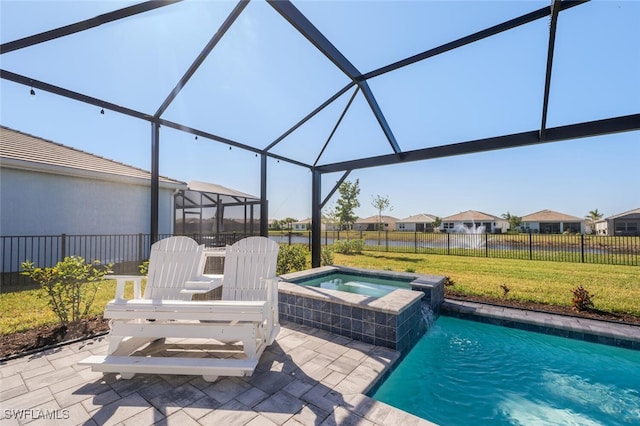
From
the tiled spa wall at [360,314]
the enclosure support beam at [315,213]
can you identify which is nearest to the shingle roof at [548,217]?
the enclosure support beam at [315,213]

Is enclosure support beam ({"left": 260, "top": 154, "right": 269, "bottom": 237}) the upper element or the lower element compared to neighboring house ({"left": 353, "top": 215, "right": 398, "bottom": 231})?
upper

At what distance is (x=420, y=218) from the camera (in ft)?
152

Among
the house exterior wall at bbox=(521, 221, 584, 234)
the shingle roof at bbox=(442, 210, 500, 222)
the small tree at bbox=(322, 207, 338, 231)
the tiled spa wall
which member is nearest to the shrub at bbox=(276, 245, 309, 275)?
the tiled spa wall

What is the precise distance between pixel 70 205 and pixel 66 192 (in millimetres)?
393

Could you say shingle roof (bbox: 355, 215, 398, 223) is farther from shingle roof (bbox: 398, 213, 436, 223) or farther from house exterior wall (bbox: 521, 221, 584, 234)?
house exterior wall (bbox: 521, 221, 584, 234)

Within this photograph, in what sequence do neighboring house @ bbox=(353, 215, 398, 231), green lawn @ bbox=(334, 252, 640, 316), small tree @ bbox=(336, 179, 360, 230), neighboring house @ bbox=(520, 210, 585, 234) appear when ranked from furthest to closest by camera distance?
neighboring house @ bbox=(353, 215, 398, 231)
neighboring house @ bbox=(520, 210, 585, 234)
small tree @ bbox=(336, 179, 360, 230)
green lawn @ bbox=(334, 252, 640, 316)

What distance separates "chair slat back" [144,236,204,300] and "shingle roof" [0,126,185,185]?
6.33 m

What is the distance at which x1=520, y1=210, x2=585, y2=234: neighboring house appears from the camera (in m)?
35.3

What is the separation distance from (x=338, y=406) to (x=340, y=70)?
404 cm

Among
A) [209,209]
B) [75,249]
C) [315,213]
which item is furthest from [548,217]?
[75,249]

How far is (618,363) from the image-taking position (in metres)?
3.29

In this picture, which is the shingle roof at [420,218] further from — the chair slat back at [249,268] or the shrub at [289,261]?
the chair slat back at [249,268]

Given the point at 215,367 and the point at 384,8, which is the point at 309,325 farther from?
the point at 384,8

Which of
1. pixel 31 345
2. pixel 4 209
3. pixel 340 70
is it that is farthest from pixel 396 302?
pixel 4 209
